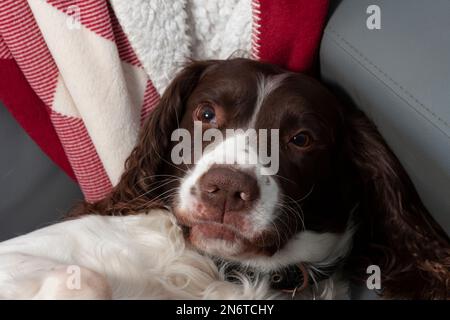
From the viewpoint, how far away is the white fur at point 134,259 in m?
1.58

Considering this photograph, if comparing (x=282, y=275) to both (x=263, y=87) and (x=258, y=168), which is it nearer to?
(x=258, y=168)

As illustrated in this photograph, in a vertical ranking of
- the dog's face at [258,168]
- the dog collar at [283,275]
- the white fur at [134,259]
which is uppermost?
the dog's face at [258,168]

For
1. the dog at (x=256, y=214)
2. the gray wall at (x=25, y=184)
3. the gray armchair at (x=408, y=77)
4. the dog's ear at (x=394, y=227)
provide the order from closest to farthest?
the gray armchair at (x=408, y=77), the dog at (x=256, y=214), the dog's ear at (x=394, y=227), the gray wall at (x=25, y=184)

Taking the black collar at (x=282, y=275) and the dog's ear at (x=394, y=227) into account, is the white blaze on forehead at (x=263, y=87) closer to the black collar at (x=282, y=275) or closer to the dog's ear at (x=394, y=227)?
the dog's ear at (x=394, y=227)

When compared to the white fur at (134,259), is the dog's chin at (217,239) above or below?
above

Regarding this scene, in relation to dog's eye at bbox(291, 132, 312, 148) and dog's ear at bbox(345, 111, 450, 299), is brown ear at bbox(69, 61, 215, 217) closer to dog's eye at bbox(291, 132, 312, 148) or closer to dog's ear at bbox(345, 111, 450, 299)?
dog's eye at bbox(291, 132, 312, 148)

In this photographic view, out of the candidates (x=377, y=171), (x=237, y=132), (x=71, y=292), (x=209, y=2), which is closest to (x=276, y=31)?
(x=209, y=2)

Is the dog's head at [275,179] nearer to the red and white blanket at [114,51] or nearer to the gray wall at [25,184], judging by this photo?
the red and white blanket at [114,51]

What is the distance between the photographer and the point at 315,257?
176 cm

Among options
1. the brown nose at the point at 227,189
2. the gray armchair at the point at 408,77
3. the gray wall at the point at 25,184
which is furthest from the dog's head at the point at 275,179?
the gray wall at the point at 25,184

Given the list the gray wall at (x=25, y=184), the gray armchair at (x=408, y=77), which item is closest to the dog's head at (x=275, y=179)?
the gray armchair at (x=408, y=77)

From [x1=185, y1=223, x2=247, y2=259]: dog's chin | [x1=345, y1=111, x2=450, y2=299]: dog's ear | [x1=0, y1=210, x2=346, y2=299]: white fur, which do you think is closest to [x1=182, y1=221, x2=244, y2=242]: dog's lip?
[x1=185, y1=223, x2=247, y2=259]: dog's chin

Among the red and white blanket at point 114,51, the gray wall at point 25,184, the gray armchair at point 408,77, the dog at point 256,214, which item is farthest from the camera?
the gray wall at point 25,184

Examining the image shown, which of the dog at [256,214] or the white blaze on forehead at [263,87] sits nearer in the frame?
the dog at [256,214]
